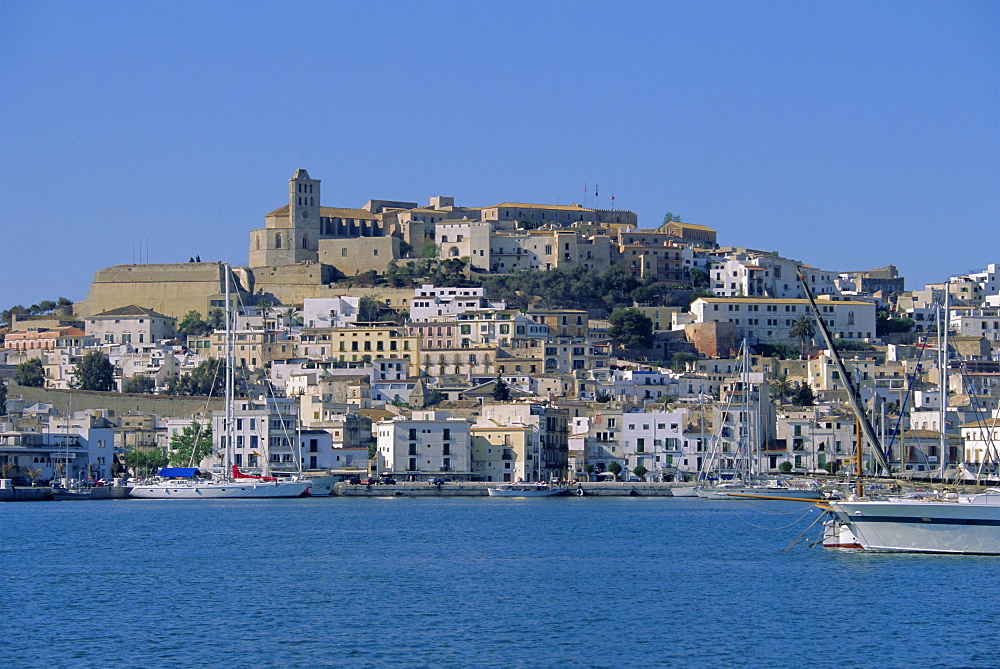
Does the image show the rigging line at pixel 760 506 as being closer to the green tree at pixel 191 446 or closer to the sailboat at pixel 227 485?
the sailboat at pixel 227 485

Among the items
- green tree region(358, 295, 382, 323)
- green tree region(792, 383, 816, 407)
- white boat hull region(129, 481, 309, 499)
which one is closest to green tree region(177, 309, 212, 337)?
green tree region(358, 295, 382, 323)

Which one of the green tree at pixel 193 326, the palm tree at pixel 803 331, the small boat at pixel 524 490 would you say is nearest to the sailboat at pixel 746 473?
the small boat at pixel 524 490

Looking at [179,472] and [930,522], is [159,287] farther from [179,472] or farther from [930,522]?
[930,522]

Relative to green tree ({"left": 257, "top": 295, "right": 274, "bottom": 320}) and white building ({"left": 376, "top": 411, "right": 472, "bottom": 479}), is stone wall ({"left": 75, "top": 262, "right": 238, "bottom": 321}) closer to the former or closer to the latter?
green tree ({"left": 257, "top": 295, "right": 274, "bottom": 320})

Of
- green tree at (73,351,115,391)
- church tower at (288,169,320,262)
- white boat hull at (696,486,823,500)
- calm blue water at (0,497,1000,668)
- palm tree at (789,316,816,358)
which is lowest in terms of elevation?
calm blue water at (0,497,1000,668)

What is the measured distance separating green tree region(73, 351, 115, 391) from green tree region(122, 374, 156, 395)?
37.9 inches

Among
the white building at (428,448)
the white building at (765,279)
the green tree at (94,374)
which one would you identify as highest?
the white building at (765,279)

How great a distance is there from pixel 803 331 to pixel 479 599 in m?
63.4

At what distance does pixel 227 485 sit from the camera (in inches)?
2239

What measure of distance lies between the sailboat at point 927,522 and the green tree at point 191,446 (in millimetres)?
37706

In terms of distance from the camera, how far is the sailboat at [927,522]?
2939cm

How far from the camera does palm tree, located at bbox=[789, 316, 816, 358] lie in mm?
88625

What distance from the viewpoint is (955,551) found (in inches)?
1182

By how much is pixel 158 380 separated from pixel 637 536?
171 ft
